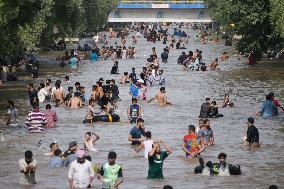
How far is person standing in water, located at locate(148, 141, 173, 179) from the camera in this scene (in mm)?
24688

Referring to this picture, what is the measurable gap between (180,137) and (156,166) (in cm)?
1008

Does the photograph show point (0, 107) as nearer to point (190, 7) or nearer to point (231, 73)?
point (231, 73)

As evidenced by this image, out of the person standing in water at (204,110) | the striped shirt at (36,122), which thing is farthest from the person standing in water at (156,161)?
the person standing in water at (204,110)

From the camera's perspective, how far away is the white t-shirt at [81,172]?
21.4 m

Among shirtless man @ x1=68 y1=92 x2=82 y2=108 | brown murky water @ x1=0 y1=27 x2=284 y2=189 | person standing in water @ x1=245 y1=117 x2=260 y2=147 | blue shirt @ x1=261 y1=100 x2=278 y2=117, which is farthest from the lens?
shirtless man @ x1=68 y1=92 x2=82 y2=108

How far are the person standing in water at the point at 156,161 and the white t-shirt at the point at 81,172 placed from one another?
3.34 metres

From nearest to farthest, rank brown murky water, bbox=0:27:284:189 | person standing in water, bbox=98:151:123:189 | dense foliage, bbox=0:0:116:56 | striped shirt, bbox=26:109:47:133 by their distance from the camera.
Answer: person standing in water, bbox=98:151:123:189 < brown murky water, bbox=0:27:284:189 < striped shirt, bbox=26:109:47:133 < dense foliage, bbox=0:0:116:56

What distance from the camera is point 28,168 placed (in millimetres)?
23922

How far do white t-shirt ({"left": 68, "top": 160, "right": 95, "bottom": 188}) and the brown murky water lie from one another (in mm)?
3174

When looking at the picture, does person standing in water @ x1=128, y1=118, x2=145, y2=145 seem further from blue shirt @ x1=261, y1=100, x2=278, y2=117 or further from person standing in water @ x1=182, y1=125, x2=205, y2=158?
blue shirt @ x1=261, y1=100, x2=278, y2=117

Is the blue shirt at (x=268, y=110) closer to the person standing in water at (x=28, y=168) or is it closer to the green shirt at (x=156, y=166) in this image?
the green shirt at (x=156, y=166)

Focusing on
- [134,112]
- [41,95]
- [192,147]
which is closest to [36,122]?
[134,112]

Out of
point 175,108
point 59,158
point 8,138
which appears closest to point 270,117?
point 175,108

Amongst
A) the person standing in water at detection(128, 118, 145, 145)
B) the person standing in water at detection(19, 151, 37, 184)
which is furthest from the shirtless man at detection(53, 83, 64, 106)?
the person standing in water at detection(19, 151, 37, 184)
